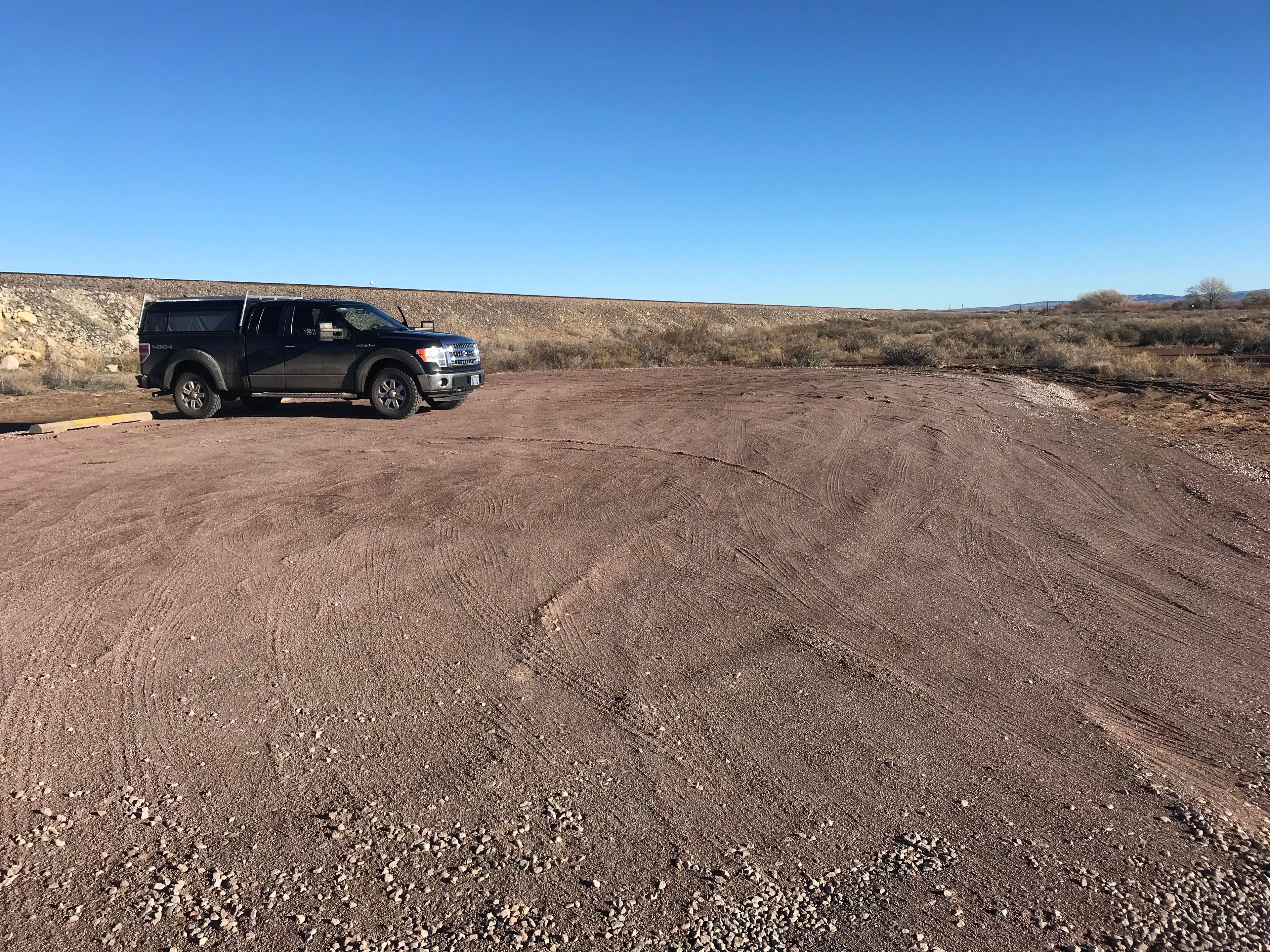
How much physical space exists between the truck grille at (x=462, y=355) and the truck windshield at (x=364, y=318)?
0.92 metres

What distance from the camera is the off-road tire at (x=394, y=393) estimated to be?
15.5 metres

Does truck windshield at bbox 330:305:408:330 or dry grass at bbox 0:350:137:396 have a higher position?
truck windshield at bbox 330:305:408:330

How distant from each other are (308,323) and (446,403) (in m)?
Answer: 2.85

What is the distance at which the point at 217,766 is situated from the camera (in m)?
4.05

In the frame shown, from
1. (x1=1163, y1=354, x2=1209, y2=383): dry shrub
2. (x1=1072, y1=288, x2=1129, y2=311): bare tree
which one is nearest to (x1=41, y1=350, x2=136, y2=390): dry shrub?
(x1=1163, y1=354, x2=1209, y2=383): dry shrub

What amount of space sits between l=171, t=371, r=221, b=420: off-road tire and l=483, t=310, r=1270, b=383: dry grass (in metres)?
14.9

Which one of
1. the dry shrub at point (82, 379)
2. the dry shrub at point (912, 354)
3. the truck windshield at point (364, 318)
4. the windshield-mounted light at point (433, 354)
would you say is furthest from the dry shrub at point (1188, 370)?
the dry shrub at point (82, 379)

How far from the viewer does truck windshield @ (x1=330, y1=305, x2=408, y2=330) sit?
1553 cm

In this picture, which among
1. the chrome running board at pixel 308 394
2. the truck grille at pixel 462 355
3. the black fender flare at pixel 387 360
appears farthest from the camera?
the truck grille at pixel 462 355

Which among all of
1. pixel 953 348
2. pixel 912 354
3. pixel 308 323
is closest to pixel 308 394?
pixel 308 323

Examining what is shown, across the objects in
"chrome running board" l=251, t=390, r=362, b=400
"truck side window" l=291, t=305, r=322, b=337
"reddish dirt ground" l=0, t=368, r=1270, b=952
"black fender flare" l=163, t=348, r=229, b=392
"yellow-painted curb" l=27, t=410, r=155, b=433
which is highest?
"truck side window" l=291, t=305, r=322, b=337

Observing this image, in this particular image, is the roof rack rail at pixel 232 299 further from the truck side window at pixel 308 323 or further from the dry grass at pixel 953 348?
the dry grass at pixel 953 348

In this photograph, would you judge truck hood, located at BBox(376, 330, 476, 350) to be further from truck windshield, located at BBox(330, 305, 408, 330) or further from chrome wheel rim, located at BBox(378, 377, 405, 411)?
chrome wheel rim, located at BBox(378, 377, 405, 411)

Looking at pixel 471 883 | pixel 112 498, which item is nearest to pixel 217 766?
pixel 471 883
